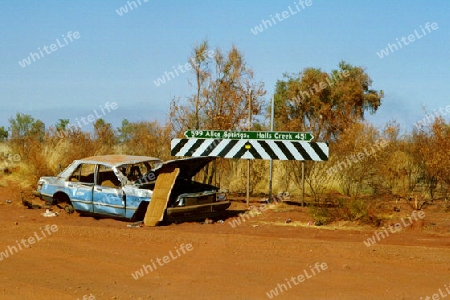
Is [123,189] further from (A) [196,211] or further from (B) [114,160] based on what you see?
(A) [196,211]

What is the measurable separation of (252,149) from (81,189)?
4788 millimetres

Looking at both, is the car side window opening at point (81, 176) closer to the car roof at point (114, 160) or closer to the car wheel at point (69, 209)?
the car roof at point (114, 160)

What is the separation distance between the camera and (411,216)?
14.0m

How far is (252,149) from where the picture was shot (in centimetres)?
1647

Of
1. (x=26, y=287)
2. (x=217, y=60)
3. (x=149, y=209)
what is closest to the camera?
(x=26, y=287)

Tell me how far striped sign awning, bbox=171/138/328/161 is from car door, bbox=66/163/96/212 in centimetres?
299

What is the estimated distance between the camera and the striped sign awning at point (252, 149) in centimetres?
1580

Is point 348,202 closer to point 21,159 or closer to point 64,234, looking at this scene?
point 64,234

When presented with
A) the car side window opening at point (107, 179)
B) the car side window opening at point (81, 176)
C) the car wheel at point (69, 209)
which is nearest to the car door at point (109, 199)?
the car side window opening at point (107, 179)

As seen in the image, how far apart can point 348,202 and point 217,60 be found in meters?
9.75

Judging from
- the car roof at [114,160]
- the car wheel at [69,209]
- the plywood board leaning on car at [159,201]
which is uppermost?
the car roof at [114,160]

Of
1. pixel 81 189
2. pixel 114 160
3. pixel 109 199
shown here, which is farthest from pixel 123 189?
pixel 81 189

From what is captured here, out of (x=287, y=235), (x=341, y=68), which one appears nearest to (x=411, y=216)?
(x=287, y=235)

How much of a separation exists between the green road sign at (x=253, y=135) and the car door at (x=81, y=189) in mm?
3364
